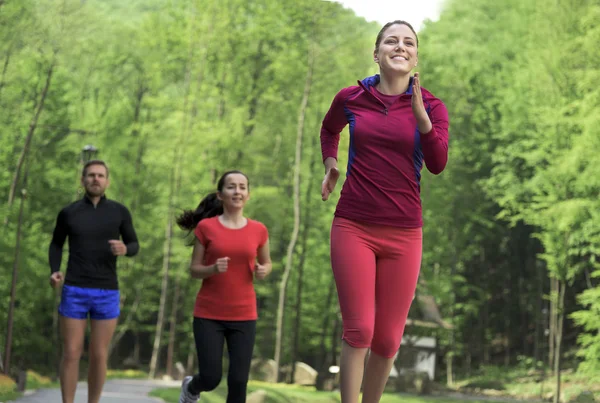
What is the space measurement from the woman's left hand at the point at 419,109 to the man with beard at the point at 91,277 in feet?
10.9

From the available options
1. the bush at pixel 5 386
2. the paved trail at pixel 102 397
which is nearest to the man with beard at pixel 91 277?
the paved trail at pixel 102 397

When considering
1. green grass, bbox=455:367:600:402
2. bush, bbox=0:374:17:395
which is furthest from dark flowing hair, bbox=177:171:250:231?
green grass, bbox=455:367:600:402

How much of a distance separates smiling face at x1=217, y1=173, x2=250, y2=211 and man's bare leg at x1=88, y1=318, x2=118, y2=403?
1.21 m

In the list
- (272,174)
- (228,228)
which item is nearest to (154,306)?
(272,174)

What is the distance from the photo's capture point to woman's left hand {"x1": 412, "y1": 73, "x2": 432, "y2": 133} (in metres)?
3.79

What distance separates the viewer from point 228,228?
6.21 meters

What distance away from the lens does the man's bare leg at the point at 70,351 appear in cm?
661

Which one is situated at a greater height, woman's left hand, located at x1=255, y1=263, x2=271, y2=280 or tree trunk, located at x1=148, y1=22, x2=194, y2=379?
tree trunk, located at x1=148, y1=22, x2=194, y2=379

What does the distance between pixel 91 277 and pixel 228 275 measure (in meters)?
1.12

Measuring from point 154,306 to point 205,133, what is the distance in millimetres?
9241

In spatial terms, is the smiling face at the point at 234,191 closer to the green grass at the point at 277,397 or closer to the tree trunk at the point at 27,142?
the green grass at the point at 277,397

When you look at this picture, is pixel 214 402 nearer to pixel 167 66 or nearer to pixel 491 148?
pixel 167 66

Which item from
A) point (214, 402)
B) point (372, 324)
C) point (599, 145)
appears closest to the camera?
point (372, 324)

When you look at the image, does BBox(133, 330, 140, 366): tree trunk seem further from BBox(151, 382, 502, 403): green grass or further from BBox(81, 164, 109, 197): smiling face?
BBox(81, 164, 109, 197): smiling face
